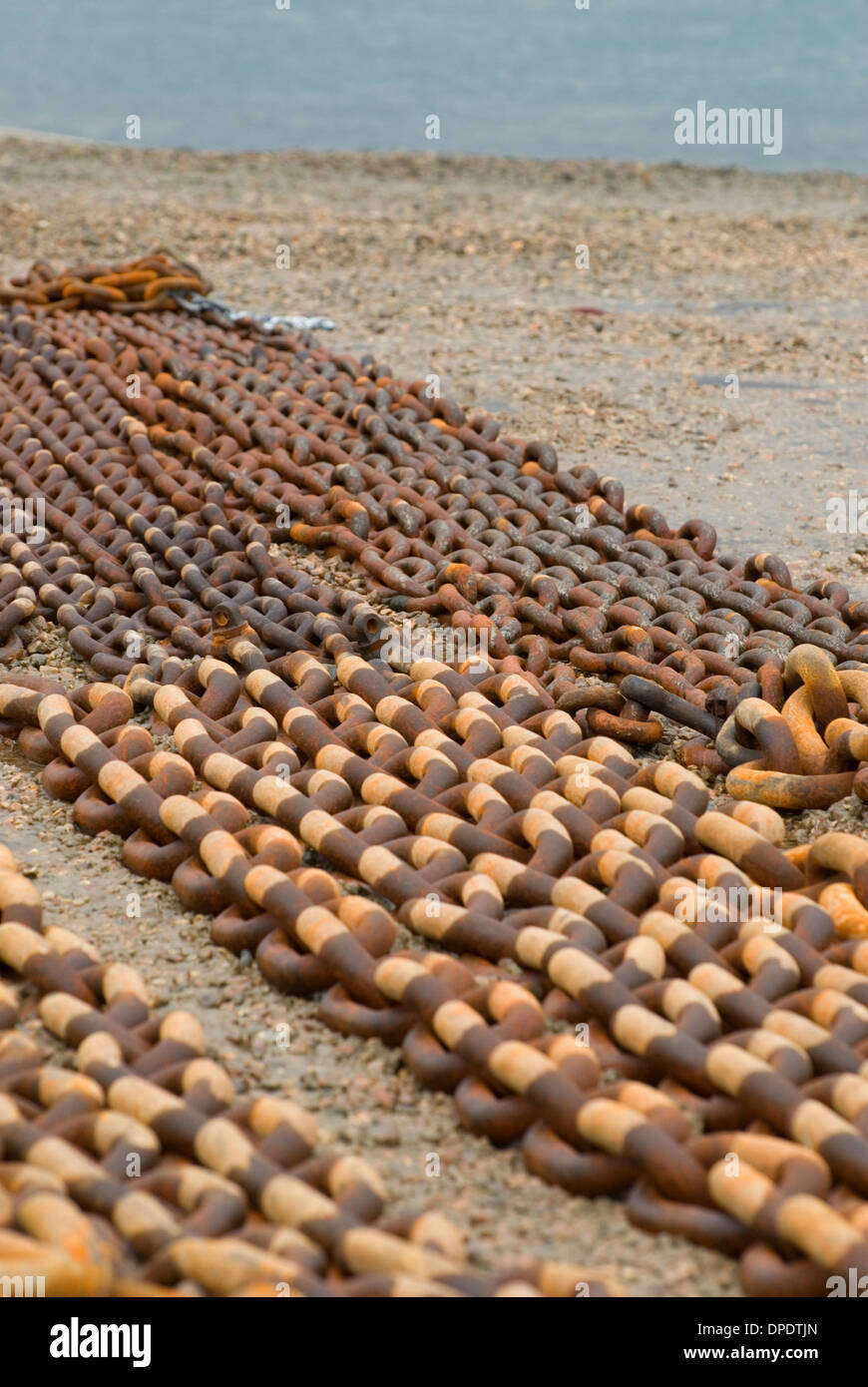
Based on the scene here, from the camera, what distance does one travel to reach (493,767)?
2963 millimetres

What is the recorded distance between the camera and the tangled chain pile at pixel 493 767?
2.10 m

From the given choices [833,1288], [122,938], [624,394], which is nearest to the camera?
[833,1288]

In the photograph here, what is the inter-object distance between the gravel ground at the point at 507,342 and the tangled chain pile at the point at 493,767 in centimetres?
7

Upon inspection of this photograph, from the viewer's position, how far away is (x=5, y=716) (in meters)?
3.43

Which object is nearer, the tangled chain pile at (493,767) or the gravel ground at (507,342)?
the tangled chain pile at (493,767)

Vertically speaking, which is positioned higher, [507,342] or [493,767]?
[507,342]

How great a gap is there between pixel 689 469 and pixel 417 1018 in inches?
140

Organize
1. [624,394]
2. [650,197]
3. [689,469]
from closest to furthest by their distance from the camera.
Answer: [689,469] < [624,394] < [650,197]

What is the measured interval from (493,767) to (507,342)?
458 centimetres

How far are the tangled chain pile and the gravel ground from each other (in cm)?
7

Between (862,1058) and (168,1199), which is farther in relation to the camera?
(862,1058)

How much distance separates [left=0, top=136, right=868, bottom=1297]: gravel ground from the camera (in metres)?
2.27

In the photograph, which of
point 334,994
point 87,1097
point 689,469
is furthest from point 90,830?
point 689,469

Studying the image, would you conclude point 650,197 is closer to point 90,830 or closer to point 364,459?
point 364,459
